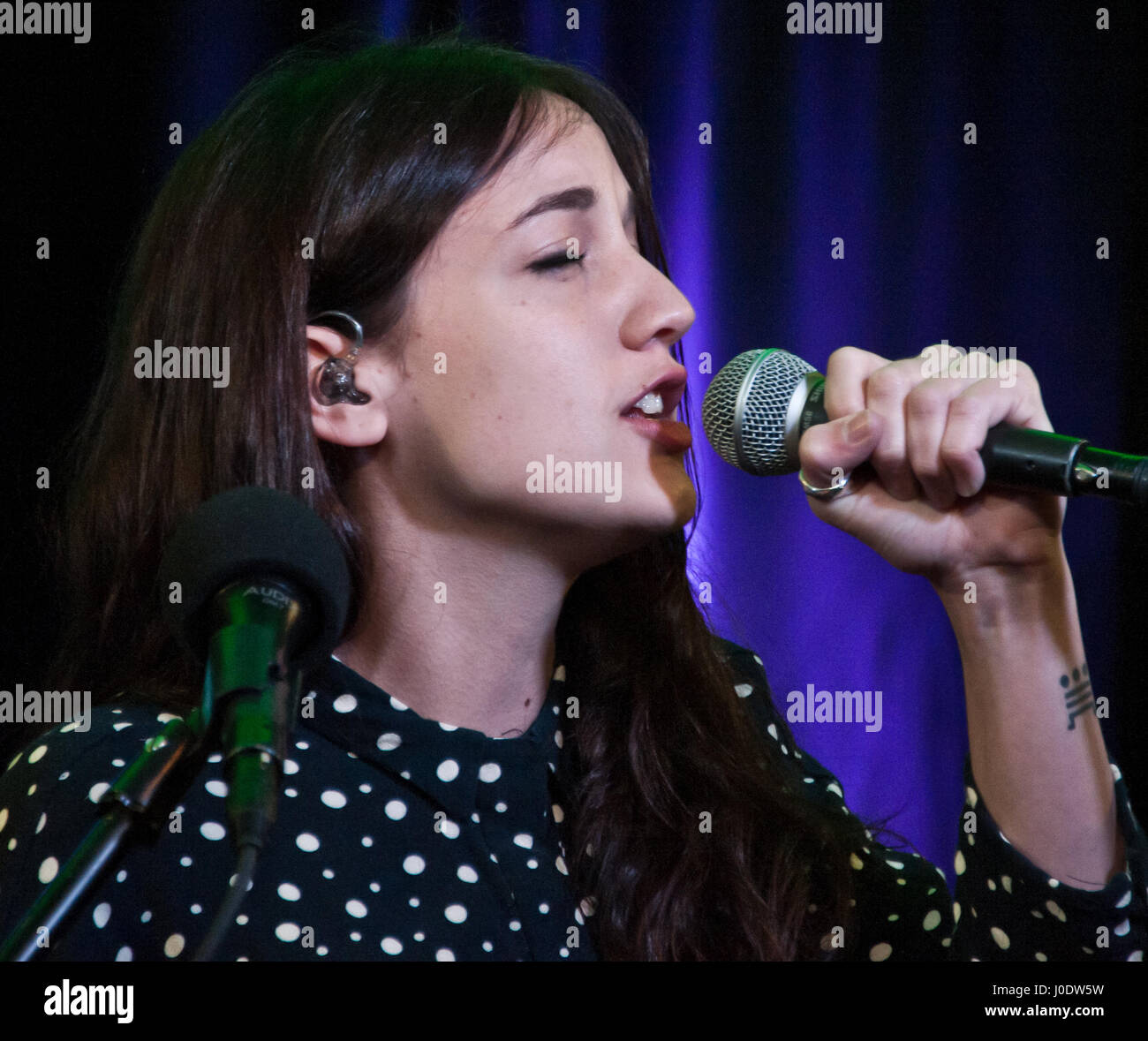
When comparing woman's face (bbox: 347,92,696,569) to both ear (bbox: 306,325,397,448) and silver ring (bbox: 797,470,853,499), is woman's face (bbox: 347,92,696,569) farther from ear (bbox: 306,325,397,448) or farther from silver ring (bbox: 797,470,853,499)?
silver ring (bbox: 797,470,853,499)

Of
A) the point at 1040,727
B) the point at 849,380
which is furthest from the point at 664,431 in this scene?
the point at 1040,727

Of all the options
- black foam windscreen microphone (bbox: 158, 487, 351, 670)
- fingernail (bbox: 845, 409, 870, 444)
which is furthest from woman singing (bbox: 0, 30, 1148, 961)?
black foam windscreen microphone (bbox: 158, 487, 351, 670)

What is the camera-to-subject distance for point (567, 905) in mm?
1165

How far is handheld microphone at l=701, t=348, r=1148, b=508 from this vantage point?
906 millimetres

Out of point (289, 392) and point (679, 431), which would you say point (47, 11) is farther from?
point (679, 431)

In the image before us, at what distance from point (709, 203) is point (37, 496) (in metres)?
1.04

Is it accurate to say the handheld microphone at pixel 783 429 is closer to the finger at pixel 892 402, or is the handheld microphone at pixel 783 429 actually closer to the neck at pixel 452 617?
the finger at pixel 892 402

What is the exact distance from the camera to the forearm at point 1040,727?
41.9 inches

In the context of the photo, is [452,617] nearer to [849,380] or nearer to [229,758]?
[849,380]

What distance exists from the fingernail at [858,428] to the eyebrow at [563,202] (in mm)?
401

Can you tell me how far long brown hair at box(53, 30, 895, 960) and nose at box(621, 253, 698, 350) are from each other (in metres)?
0.20

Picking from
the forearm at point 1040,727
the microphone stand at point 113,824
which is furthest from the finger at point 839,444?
the microphone stand at point 113,824

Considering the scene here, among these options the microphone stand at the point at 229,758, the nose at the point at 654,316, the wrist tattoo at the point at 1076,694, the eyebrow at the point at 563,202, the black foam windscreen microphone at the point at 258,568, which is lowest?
the wrist tattoo at the point at 1076,694

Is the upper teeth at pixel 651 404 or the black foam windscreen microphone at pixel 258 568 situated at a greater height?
the upper teeth at pixel 651 404
